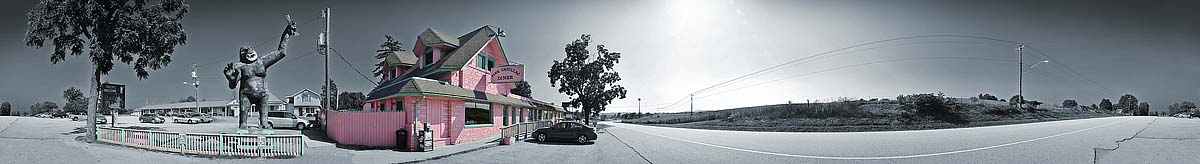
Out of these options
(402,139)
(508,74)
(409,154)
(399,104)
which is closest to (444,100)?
(399,104)

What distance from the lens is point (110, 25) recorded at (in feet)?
53.9

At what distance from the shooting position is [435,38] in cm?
1738

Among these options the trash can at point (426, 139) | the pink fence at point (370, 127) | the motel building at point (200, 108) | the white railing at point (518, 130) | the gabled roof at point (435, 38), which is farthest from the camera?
the motel building at point (200, 108)

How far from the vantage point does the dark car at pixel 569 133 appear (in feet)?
53.3

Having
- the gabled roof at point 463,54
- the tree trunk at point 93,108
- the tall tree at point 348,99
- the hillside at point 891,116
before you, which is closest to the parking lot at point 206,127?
the tree trunk at point 93,108

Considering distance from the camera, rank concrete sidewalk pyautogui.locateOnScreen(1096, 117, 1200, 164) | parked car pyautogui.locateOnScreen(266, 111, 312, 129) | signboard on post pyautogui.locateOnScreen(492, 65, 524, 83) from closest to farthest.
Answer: concrete sidewalk pyautogui.locateOnScreen(1096, 117, 1200, 164) → signboard on post pyautogui.locateOnScreen(492, 65, 524, 83) → parked car pyautogui.locateOnScreen(266, 111, 312, 129)

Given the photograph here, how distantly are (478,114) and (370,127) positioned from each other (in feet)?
12.6

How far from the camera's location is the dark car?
16.2 metres

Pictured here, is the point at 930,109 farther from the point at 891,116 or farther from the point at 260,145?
the point at 260,145

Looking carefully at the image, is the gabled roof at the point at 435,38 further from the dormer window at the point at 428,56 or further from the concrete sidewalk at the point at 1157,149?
the concrete sidewalk at the point at 1157,149

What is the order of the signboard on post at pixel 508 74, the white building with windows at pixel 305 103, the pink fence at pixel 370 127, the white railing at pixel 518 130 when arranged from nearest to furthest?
the pink fence at pixel 370 127, the white railing at pixel 518 130, the signboard on post at pixel 508 74, the white building with windows at pixel 305 103

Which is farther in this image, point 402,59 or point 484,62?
point 402,59

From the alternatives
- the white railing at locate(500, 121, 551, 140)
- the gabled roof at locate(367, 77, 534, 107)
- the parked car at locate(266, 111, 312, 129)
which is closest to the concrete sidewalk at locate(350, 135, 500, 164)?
the white railing at locate(500, 121, 551, 140)

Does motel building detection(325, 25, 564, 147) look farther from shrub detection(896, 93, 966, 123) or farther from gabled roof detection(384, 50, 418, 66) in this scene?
shrub detection(896, 93, 966, 123)
